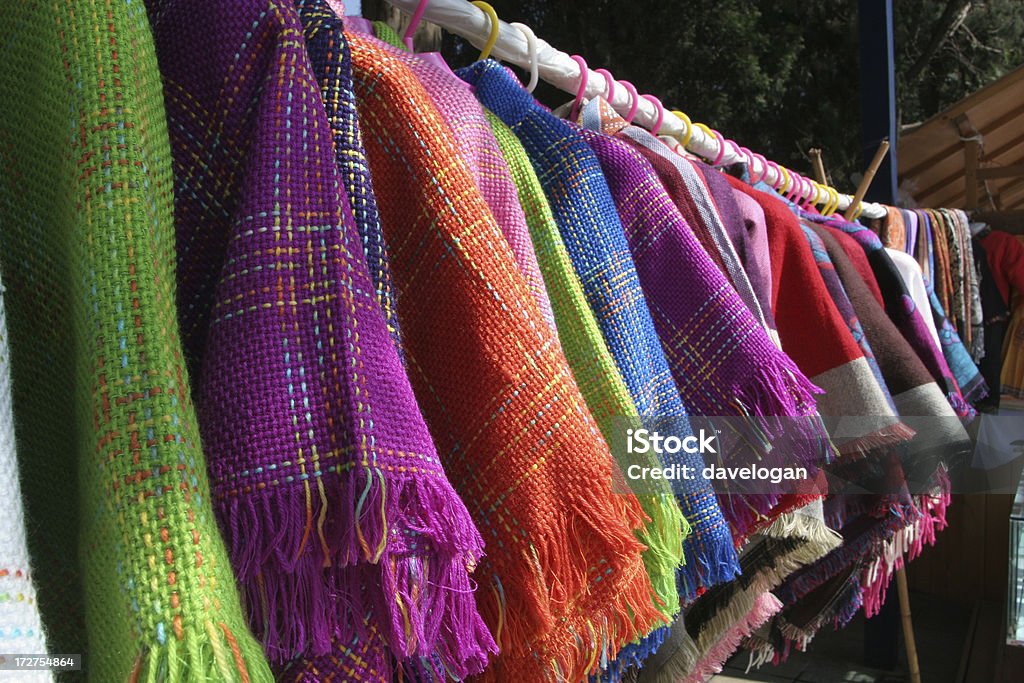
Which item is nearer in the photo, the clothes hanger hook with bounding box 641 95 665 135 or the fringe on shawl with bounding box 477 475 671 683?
the fringe on shawl with bounding box 477 475 671 683

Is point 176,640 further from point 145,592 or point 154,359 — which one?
point 154,359

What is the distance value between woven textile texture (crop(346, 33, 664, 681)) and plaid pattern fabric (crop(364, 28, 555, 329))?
65 mm

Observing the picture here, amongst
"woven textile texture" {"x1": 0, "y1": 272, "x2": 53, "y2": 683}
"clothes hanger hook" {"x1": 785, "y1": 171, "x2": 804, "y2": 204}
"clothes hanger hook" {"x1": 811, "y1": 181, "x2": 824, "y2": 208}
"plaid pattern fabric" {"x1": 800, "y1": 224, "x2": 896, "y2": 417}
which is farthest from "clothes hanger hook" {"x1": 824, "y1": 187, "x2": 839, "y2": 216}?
"woven textile texture" {"x1": 0, "y1": 272, "x2": 53, "y2": 683}

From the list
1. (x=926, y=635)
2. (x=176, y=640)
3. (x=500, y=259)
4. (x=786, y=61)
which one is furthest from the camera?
(x=786, y=61)

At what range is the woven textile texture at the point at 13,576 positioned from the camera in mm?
405

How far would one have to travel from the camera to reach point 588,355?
2.52 ft

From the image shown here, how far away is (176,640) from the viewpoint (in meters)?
0.44

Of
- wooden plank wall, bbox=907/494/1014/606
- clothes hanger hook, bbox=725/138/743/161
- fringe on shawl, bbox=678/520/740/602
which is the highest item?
clothes hanger hook, bbox=725/138/743/161

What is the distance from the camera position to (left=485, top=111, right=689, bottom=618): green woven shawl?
0.71 m

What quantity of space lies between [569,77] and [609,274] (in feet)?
1.36

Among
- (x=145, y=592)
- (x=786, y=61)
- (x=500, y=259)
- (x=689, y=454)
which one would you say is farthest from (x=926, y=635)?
(x=145, y=592)

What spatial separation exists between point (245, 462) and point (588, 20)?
3.73 metres

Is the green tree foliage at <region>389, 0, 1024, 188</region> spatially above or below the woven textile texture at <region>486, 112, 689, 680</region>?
above

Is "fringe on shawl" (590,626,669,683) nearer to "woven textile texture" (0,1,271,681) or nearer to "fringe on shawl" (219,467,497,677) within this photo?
"fringe on shawl" (219,467,497,677)
